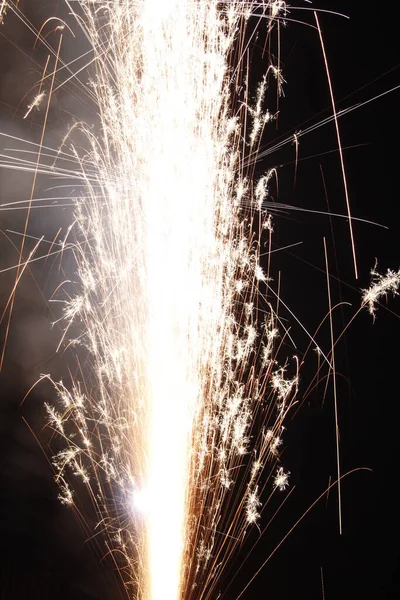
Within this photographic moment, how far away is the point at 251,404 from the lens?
2.94 metres

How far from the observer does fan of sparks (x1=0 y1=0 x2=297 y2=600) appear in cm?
252

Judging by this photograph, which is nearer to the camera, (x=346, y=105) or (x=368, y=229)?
(x=346, y=105)

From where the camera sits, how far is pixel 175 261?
2496mm

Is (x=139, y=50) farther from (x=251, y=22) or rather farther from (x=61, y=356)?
(x=61, y=356)

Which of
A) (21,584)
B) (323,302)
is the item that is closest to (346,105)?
(323,302)

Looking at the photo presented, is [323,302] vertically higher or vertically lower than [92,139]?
lower

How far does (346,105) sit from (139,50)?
57.9 inches

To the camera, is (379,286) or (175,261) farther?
(379,286)

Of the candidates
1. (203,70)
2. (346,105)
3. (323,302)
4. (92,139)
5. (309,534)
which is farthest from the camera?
(309,534)

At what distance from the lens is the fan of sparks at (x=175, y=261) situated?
252 centimetres

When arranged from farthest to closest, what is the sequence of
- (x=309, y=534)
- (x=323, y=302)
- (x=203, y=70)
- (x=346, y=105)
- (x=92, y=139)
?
(x=309, y=534) < (x=323, y=302) < (x=346, y=105) < (x=92, y=139) < (x=203, y=70)

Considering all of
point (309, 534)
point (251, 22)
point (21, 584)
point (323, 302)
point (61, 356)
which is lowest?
point (21, 584)

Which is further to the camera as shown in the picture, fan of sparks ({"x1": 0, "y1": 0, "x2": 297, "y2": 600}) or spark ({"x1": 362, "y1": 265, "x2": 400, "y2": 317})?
spark ({"x1": 362, "y1": 265, "x2": 400, "y2": 317})

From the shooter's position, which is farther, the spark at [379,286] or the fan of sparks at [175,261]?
the spark at [379,286]
